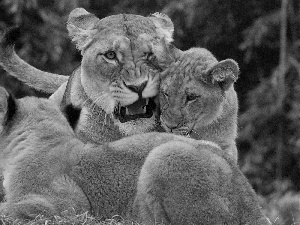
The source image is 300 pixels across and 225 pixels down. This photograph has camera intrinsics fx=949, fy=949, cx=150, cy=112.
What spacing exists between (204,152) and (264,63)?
10.3 meters

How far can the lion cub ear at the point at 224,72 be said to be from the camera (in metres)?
8.02

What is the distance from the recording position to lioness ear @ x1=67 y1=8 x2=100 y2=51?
841 cm

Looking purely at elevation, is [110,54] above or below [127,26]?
below

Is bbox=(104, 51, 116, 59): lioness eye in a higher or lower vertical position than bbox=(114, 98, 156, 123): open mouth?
higher

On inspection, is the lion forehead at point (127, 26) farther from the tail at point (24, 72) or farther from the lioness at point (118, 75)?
the tail at point (24, 72)

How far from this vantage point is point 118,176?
6.80 meters

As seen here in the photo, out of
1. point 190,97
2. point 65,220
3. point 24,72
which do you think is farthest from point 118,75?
point 24,72

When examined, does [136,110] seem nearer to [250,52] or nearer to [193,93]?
[193,93]

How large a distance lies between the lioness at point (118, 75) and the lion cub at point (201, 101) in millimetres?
138

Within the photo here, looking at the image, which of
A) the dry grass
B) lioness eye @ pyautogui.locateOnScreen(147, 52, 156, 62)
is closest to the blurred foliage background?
lioness eye @ pyautogui.locateOnScreen(147, 52, 156, 62)

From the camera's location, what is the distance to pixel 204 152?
673 cm

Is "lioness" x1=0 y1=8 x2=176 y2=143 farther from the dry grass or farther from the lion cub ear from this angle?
the dry grass

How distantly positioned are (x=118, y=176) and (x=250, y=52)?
9.84 meters

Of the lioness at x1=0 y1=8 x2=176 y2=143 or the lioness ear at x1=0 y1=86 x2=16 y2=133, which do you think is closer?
the lioness ear at x1=0 y1=86 x2=16 y2=133
